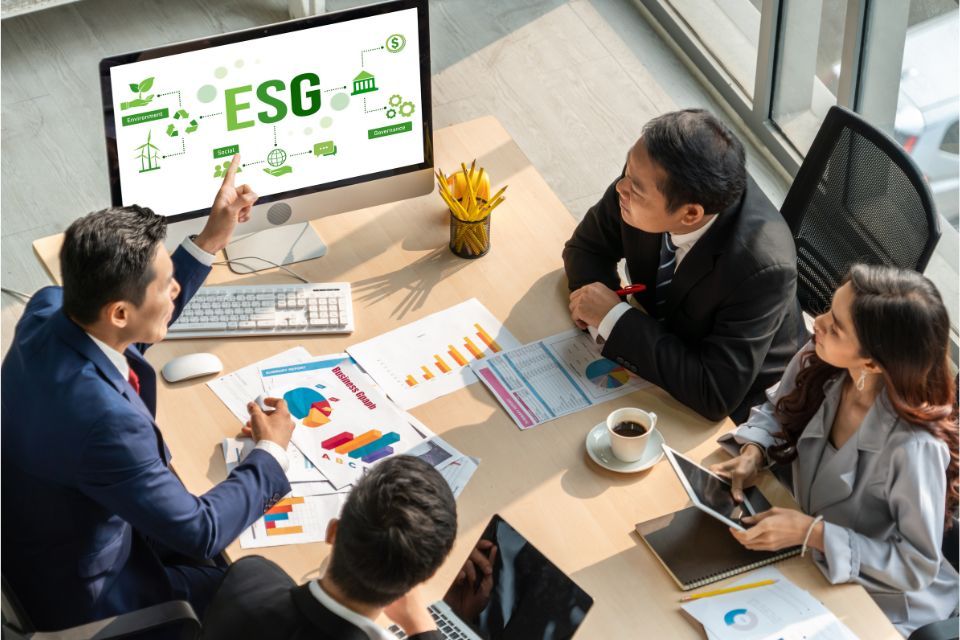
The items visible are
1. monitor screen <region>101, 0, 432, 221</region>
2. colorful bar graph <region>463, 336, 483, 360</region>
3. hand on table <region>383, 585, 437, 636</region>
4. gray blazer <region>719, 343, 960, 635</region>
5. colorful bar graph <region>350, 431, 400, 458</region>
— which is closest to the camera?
hand on table <region>383, 585, 437, 636</region>

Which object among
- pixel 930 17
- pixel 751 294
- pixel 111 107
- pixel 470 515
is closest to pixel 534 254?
pixel 751 294

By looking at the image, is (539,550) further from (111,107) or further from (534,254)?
(111,107)

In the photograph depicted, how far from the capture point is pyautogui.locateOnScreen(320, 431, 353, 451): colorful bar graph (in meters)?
2.50

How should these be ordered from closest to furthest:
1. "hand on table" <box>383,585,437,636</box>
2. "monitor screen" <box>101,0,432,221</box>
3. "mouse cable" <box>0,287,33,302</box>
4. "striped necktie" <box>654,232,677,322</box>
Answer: "hand on table" <box>383,585,437,636</box> < "monitor screen" <box>101,0,432,221</box> < "striped necktie" <box>654,232,677,322</box> < "mouse cable" <box>0,287,33,302</box>

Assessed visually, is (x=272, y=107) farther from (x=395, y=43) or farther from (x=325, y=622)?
(x=325, y=622)

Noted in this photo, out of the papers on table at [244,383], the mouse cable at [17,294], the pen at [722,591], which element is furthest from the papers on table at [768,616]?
the mouse cable at [17,294]

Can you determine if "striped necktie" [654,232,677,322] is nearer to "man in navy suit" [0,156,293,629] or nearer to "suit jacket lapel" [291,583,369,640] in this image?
"man in navy suit" [0,156,293,629]

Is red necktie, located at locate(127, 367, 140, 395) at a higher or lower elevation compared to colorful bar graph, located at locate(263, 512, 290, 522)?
higher

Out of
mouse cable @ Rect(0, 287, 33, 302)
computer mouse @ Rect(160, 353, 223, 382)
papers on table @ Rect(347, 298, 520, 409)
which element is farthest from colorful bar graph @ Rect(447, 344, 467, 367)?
mouse cable @ Rect(0, 287, 33, 302)

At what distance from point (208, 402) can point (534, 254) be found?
86 centimetres

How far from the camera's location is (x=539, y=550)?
2.33m

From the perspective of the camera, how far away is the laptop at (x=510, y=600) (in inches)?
86.6

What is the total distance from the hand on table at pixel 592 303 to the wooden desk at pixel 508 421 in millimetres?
65

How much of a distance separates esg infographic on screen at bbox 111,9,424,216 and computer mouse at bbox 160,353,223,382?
1.11 ft
